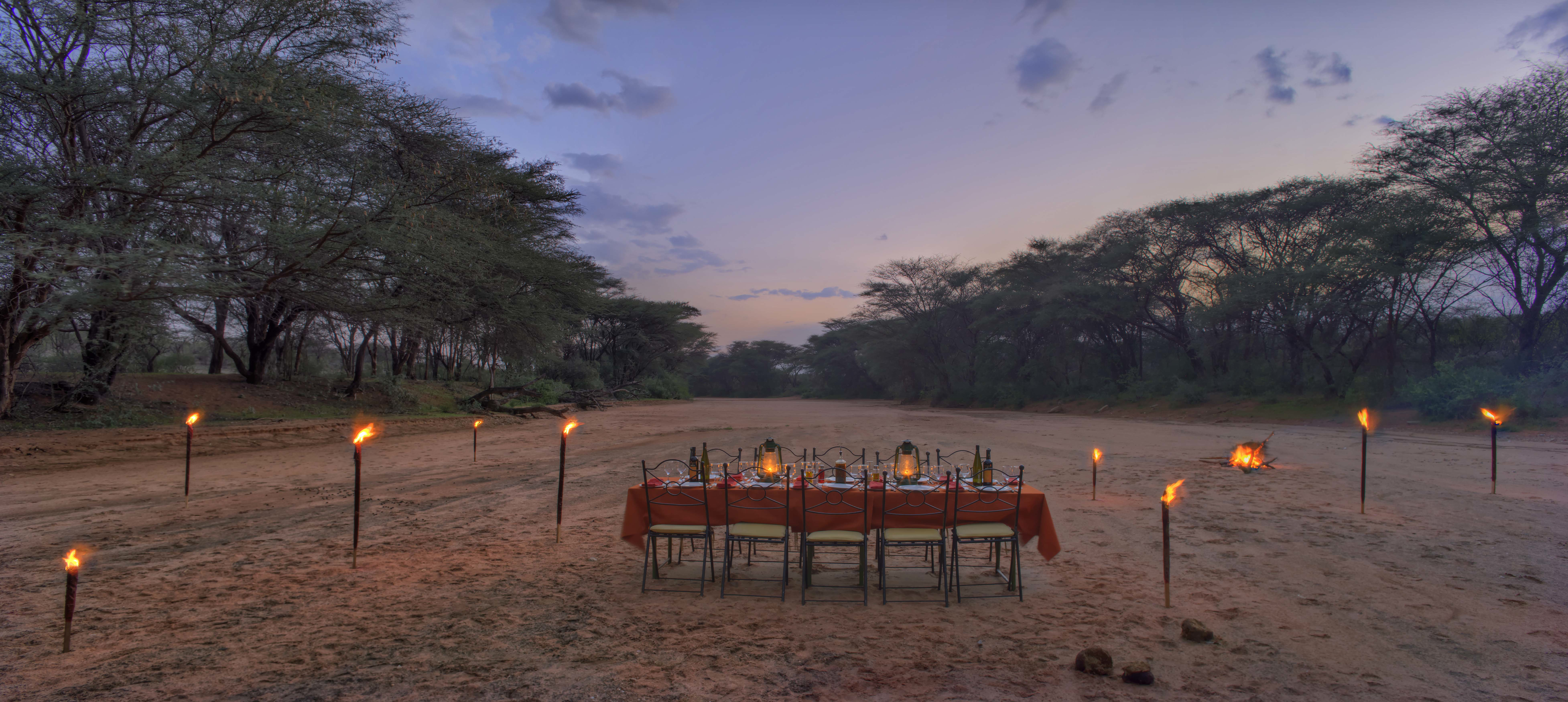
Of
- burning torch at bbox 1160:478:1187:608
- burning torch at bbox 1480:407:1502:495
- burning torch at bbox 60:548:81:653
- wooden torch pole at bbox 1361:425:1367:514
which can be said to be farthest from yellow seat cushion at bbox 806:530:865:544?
burning torch at bbox 1480:407:1502:495

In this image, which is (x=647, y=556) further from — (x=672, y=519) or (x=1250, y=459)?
(x=1250, y=459)

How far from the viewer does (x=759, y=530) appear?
4.30 meters

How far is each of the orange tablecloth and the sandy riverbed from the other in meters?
0.41

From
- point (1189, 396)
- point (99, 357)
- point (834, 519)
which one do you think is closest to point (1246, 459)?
point (834, 519)

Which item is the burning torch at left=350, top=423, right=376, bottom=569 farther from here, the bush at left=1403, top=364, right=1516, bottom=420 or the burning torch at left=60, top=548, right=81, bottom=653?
the bush at left=1403, top=364, right=1516, bottom=420

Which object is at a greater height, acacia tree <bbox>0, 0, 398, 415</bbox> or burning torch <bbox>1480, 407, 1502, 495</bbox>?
acacia tree <bbox>0, 0, 398, 415</bbox>

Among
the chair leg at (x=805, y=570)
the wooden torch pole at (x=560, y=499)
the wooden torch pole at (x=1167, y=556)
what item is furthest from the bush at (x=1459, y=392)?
the wooden torch pole at (x=560, y=499)

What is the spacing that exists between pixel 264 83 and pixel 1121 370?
32633mm

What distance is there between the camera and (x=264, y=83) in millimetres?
9453

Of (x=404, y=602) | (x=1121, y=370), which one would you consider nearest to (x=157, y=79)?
(x=404, y=602)

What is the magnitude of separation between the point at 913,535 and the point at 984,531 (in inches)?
19.1

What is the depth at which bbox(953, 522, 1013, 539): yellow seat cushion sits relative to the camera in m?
4.17

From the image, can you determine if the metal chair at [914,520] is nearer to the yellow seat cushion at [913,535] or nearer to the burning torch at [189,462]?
the yellow seat cushion at [913,535]

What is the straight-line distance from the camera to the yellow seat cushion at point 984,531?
13.7ft
